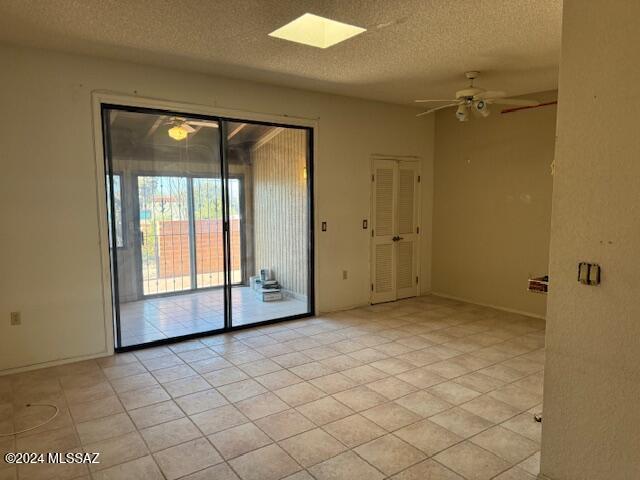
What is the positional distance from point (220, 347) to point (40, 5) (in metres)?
3.09

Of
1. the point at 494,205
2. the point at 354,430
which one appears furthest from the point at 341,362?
the point at 494,205

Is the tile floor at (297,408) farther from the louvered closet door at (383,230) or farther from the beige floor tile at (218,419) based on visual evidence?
the louvered closet door at (383,230)

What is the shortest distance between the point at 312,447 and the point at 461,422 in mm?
1016

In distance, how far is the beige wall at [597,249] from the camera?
1.83 m

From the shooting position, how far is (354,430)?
2.74 metres

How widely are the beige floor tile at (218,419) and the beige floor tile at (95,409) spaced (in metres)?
0.59

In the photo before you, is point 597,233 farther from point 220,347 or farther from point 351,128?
point 351,128

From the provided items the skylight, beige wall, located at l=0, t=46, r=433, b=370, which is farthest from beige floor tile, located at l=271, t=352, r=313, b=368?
the skylight

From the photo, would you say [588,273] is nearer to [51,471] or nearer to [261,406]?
[261,406]

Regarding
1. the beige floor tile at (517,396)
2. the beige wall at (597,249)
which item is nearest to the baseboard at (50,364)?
the beige floor tile at (517,396)

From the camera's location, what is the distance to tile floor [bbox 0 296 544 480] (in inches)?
93.9

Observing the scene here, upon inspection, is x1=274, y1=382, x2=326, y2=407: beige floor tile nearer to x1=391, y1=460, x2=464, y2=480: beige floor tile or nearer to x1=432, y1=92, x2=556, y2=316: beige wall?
x1=391, y1=460, x2=464, y2=480: beige floor tile

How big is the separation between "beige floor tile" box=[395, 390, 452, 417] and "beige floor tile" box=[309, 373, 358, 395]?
43cm

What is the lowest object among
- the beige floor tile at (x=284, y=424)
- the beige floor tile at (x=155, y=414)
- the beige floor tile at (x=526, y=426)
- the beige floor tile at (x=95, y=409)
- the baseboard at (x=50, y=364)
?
the beige floor tile at (x=526, y=426)
